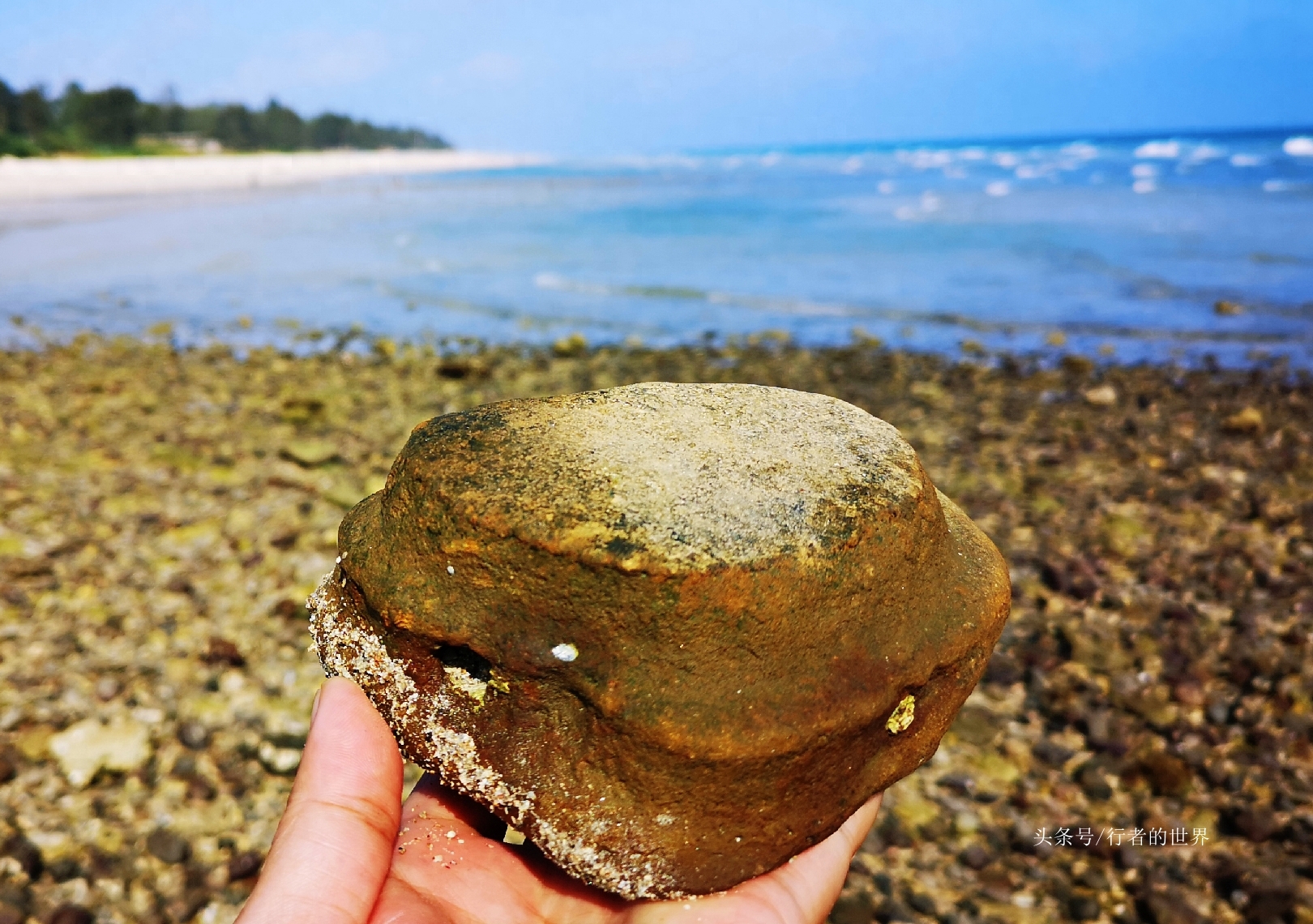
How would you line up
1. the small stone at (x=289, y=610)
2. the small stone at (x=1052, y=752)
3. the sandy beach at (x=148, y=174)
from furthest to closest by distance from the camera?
the sandy beach at (x=148, y=174)
the small stone at (x=289, y=610)
the small stone at (x=1052, y=752)

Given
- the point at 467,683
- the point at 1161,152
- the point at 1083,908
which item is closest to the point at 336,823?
the point at 467,683

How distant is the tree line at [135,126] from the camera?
45.0 meters

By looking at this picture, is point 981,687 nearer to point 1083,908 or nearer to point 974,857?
point 974,857

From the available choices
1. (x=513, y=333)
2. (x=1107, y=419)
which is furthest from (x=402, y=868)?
(x=513, y=333)

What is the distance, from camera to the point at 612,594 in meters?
1.72

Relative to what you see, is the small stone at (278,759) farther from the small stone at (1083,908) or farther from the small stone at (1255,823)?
the small stone at (1255,823)

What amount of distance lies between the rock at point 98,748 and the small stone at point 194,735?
101mm

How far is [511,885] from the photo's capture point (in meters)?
2.03

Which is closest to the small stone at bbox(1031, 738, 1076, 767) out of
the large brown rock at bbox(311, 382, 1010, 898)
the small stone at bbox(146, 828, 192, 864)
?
the large brown rock at bbox(311, 382, 1010, 898)

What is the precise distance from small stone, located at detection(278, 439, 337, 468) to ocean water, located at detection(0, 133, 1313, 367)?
3.61 meters

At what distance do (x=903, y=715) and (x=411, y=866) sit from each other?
108 centimetres

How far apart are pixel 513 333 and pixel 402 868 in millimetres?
8008

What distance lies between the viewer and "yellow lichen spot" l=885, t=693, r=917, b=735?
195cm

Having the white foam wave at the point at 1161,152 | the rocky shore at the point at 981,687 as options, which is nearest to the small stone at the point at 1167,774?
the rocky shore at the point at 981,687
